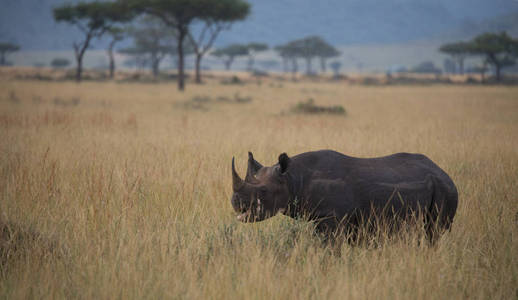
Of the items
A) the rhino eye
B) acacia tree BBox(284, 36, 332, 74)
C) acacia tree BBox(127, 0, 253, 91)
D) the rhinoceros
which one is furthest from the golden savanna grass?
acacia tree BBox(284, 36, 332, 74)

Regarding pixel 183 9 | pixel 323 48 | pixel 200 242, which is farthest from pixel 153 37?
Result: pixel 200 242

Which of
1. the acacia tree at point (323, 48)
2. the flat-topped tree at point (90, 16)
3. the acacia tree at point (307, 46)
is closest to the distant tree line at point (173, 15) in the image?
the flat-topped tree at point (90, 16)

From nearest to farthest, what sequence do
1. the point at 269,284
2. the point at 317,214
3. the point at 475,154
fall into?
the point at 269,284
the point at 317,214
the point at 475,154

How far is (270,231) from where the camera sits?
3779mm

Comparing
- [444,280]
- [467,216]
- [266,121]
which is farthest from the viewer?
[266,121]

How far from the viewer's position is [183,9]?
3338 cm

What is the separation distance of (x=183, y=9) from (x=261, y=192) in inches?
1306

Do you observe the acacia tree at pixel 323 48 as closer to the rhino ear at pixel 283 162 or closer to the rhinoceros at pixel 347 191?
the rhinoceros at pixel 347 191

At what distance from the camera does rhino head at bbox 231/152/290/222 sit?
2.94 metres

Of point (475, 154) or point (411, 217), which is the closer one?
point (411, 217)

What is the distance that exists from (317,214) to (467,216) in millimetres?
1928

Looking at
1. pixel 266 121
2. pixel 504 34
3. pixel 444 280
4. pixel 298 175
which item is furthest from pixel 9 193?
pixel 504 34

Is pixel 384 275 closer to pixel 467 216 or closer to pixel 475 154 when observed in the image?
pixel 467 216

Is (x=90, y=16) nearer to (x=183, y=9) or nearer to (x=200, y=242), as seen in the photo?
(x=183, y=9)
